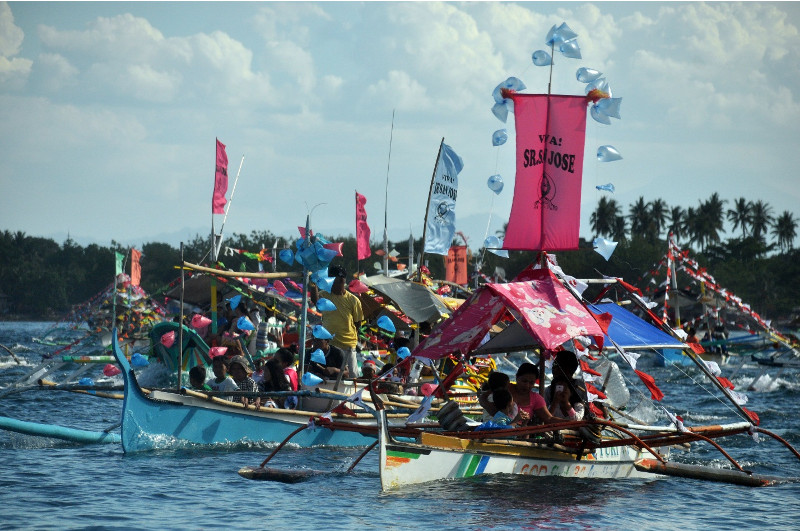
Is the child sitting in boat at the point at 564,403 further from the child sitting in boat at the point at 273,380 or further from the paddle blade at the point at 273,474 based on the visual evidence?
the child sitting in boat at the point at 273,380

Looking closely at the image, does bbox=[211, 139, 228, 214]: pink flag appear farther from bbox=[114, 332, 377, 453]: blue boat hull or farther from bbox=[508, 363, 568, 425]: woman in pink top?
bbox=[508, 363, 568, 425]: woman in pink top

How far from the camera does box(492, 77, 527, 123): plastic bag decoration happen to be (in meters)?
15.2

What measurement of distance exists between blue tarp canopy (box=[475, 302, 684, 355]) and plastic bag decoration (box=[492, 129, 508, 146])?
2806 mm

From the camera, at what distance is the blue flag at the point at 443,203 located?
23469 mm

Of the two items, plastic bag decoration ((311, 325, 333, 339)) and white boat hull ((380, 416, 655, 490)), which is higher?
plastic bag decoration ((311, 325, 333, 339))

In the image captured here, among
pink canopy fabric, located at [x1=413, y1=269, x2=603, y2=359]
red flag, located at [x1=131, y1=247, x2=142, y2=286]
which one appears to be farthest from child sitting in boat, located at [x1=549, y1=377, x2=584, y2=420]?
red flag, located at [x1=131, y1=247, x2=142, y2=286]

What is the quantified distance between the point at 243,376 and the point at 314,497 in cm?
425

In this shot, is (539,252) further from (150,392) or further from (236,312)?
(236,312)

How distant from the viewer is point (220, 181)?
25.8 metres

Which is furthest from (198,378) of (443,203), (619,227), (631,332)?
(619,227)

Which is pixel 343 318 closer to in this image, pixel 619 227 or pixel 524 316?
pixel 524 316

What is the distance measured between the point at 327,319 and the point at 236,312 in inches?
227

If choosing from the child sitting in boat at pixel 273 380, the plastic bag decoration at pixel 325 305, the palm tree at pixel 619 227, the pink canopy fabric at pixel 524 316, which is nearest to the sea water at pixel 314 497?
the child sitting in boat at pixel 273 380

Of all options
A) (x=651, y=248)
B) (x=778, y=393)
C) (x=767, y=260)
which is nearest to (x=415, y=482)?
(x=778, y=393)
